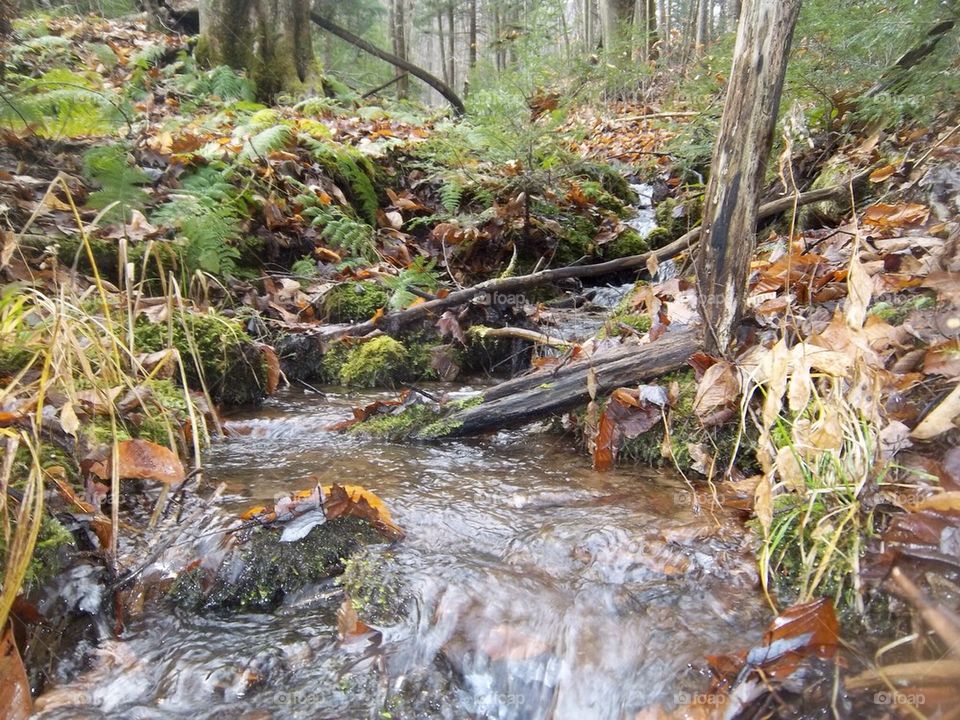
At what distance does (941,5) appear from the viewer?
11.7 ft

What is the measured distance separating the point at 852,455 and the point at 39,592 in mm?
2457

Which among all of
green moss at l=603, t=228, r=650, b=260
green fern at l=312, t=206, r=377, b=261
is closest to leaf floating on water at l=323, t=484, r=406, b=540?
green fern at l=312, t=206, r=377, b=261

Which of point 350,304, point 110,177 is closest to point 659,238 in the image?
point 350,304

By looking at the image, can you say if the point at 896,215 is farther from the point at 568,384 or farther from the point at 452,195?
the point at 452,195

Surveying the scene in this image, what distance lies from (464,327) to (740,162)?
2.40m

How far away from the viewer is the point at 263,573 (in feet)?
6.83

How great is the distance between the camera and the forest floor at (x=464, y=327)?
1716 millimetres

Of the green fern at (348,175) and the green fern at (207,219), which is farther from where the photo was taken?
the green fern at (348,175)

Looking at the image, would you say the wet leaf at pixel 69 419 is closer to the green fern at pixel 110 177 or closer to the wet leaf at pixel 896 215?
the green fern at pixel 110 177

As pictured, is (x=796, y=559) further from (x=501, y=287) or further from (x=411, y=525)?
(x=501, y=287)

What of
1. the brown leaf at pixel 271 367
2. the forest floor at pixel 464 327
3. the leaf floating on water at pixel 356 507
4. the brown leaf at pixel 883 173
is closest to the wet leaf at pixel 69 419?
the forest floor at pixel 464 327

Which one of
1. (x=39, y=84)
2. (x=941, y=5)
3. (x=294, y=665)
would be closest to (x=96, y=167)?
(x=39, y=84)

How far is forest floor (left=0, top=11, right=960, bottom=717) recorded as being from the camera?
1.72 metres

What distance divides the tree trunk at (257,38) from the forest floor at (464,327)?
3.07 ft
